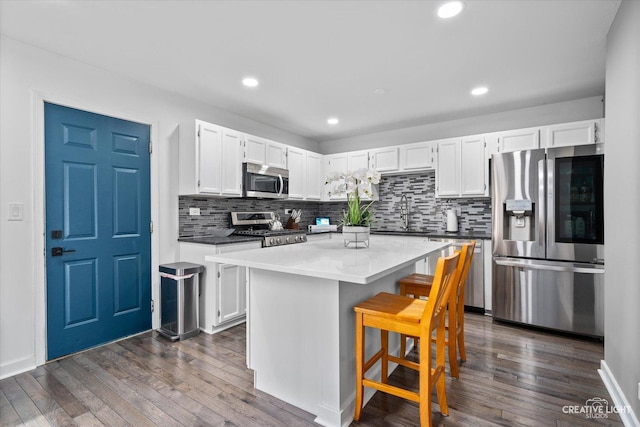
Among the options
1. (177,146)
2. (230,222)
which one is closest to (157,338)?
(230,222)

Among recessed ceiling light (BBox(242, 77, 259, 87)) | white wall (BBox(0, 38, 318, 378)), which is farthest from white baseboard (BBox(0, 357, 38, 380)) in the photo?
recessed ceiling light (BBox(242, 77, 259, 87))

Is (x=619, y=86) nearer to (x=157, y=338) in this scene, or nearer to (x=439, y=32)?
(x=439, y=32)

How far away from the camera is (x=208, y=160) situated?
347cm

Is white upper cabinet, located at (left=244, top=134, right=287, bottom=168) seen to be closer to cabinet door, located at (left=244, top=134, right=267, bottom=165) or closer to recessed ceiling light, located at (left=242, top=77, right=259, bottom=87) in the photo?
cabinet door, located at (left=244, top=134, right=267, bottom=165)

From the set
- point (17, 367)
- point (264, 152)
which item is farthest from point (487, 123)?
point (17, 367)

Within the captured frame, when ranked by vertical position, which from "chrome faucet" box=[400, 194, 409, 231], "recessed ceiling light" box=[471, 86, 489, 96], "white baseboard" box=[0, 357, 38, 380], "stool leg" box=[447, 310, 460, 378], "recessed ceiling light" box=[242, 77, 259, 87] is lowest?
"white baseboard" box=[0, 357, 38, 380]

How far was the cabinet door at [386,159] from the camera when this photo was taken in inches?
183

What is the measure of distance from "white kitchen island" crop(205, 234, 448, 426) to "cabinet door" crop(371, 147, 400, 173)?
2.77 m

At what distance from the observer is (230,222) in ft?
13.5

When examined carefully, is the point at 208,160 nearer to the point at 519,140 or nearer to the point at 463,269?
the point at 463,269

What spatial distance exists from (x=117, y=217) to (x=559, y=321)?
4.47 m

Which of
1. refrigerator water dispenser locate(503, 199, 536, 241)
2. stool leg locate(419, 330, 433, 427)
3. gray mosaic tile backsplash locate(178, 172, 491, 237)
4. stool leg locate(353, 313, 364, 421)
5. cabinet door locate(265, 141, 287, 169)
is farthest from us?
cabinet door locate(265, 141, 287, 169)

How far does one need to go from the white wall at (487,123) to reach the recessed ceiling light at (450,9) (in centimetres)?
251

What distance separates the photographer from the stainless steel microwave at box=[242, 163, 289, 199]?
389 centimetres
